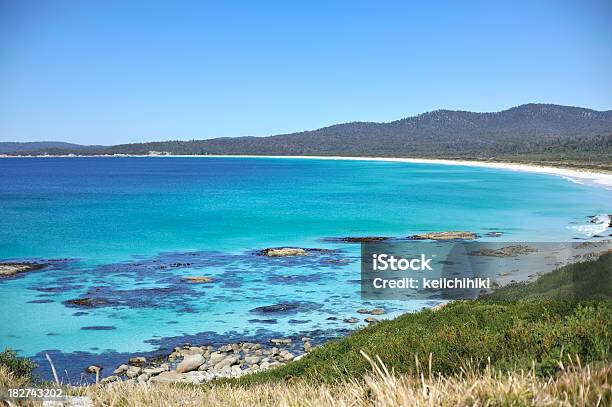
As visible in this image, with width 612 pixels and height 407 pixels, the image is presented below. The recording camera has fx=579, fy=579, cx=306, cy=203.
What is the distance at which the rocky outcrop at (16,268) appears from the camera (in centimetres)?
3272

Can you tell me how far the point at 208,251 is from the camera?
1576 inches

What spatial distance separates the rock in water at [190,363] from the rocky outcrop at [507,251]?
73.1ft

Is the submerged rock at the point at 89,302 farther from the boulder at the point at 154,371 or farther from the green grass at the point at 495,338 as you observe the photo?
the green grass at the point at 495,338

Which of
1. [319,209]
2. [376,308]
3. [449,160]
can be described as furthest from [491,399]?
[449,160]

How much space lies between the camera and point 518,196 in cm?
7669

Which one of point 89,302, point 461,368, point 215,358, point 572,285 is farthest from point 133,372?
point 461,368

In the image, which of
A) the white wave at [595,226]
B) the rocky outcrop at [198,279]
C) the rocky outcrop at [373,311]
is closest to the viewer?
the rocky outcrop at [373,311]

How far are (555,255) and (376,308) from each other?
14.7 meters

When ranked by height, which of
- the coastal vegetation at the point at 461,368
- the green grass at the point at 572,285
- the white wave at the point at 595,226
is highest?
the coastal vegetation at the point at 461,368

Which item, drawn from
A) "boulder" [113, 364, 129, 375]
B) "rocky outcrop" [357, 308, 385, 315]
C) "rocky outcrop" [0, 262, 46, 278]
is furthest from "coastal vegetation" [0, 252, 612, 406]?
"rocky outcrop" [0, 262, 46, 278]

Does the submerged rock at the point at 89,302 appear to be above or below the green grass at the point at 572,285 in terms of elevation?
below

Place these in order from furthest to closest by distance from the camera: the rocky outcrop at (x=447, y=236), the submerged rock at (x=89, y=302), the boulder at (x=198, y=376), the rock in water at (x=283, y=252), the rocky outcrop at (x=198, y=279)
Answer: the rocky outcrop at (x=447, y=236)
the rock in water at (x=283, y=252)
the rocky outcrop at (x=198, y=279)
the submerged rock at (x=89, y=302)
the boulder at (x=198, y=376)

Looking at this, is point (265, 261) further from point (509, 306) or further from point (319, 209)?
point (319, 209)

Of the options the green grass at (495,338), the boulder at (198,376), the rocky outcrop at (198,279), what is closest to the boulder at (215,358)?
the boulder at (198,376)
